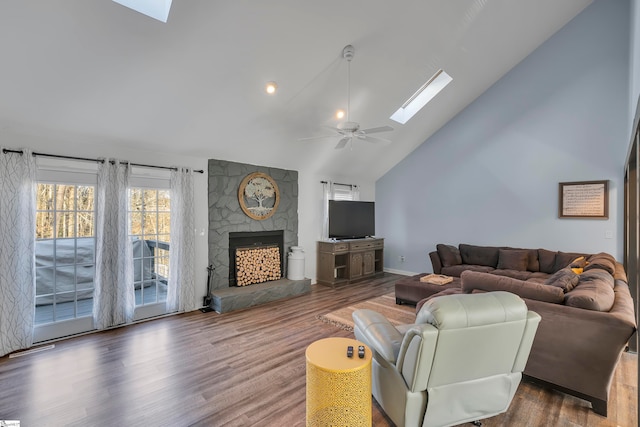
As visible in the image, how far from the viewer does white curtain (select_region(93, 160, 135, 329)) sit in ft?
12.3

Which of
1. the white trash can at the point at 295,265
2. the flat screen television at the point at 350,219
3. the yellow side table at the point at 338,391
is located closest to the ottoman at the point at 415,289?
the white trash can at the point at 295,265

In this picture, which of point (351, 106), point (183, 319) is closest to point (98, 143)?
point (183, 319)

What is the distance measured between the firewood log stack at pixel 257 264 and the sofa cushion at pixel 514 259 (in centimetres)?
408

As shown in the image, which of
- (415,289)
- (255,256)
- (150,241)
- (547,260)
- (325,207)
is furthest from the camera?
(325,207)

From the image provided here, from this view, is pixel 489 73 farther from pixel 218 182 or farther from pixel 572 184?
pixel 218 182

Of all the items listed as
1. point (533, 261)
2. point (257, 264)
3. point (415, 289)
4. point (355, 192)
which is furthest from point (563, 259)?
point (257, 264)

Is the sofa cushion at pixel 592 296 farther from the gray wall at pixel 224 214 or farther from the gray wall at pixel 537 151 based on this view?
the gray wall at pixel 224 214

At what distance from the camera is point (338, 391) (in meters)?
1.79

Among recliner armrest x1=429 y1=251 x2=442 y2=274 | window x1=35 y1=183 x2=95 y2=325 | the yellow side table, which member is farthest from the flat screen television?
the yellow side table

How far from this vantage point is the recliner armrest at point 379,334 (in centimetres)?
202

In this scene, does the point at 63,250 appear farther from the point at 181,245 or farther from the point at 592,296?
the point at 592,296

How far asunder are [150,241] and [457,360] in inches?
166

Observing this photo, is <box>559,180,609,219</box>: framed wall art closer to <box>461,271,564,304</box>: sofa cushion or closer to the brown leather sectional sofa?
the brown leather sectional sofa

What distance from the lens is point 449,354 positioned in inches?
67.8
